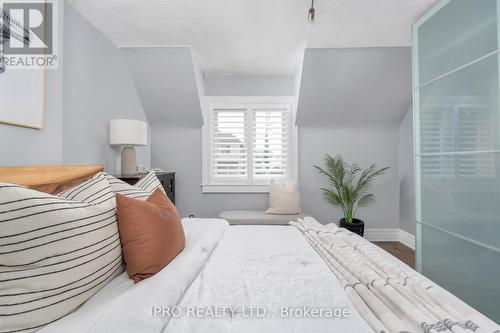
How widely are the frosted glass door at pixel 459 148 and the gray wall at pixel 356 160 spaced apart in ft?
4.36

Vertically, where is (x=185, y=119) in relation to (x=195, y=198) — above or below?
above

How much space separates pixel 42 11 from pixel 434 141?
296cm

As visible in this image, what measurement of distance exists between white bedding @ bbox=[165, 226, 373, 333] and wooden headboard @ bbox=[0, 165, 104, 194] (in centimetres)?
71

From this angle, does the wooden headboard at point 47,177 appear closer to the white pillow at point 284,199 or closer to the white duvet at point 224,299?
the white duvet at point 224,299

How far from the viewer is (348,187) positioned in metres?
3.20

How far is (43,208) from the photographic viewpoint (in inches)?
26.0

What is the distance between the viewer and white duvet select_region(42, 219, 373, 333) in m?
0.68

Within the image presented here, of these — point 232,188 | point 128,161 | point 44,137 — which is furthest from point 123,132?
point 232,188

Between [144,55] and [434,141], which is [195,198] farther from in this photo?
[434,141]

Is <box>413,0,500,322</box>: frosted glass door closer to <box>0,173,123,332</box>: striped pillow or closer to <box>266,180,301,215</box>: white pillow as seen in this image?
<box>266,180,301,215</box>: white pillow

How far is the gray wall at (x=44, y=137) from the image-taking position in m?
1.31

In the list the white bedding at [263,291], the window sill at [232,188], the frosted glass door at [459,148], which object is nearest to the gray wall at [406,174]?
the frosted glass door at [459,148]

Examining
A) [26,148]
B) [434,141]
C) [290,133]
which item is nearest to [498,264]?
[434,141]

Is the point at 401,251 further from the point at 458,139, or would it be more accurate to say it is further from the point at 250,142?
the point at 250,142
